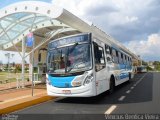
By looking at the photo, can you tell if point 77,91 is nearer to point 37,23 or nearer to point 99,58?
point 99,58

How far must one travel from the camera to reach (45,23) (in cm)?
2127

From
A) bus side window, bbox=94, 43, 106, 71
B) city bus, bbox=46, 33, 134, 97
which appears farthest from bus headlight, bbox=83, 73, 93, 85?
bus side window, bbox=94, 43, 106, 71

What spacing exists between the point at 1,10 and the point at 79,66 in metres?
9.01

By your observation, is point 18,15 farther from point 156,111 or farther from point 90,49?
point 156,111

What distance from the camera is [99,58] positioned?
12.9m

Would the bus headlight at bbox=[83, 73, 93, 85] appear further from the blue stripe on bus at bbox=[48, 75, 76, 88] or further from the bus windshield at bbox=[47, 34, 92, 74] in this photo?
the blue stripe on bus at bbox=[48, 75, 76, 88]

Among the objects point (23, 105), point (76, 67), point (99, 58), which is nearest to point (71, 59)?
point (76, 67)

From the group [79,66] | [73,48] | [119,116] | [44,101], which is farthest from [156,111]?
[44,101]

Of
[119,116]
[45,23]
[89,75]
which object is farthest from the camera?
[45,23]

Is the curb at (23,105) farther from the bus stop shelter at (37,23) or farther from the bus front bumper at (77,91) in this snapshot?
the bus stop shelter at (37,23)

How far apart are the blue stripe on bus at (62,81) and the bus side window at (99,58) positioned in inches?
51.0

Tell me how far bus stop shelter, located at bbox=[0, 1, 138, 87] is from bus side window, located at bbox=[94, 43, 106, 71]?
101 centimetres

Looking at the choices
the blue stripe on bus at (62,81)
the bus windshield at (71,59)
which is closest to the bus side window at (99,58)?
the bus windshield at (71,59)

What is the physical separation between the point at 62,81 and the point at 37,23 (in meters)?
10.5
